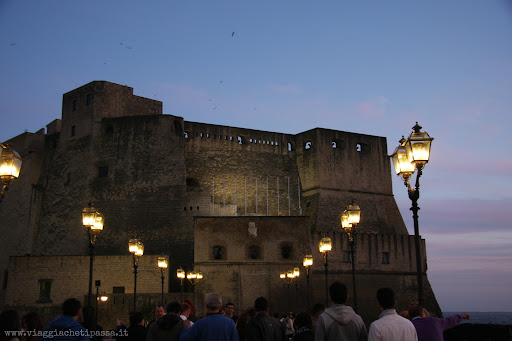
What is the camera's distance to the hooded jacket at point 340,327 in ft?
16.8

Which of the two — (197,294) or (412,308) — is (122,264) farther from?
(412,308)

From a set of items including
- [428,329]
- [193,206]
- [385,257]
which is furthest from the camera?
[385,257]

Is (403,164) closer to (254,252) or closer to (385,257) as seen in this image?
(254,252)

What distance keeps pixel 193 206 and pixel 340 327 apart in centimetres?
2847

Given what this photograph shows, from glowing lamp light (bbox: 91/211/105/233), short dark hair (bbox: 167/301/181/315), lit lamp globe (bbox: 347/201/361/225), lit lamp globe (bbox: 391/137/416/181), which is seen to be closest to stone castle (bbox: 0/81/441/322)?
glowing lamp light (bbox: 91/211/105/233)

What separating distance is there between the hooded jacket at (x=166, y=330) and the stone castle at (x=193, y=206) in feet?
69.7

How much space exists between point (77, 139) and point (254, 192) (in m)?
11.6

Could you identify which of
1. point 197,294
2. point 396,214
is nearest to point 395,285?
point 396,214

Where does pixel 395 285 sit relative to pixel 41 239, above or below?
below

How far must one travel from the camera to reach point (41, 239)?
33.4m

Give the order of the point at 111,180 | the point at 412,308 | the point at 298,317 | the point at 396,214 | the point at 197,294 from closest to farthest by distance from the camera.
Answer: the point at 412,308 → the point at 298,317 → the point at 197,294 → the point at 111,180 → the point at 396,214

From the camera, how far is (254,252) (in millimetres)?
29531

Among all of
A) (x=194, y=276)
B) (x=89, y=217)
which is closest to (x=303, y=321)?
(x=89, y=217)

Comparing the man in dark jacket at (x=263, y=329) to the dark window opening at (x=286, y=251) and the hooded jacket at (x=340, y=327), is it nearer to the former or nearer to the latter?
the hooded jacket at (x=340, y=327)
